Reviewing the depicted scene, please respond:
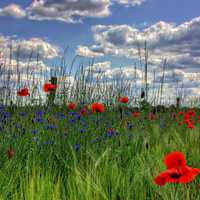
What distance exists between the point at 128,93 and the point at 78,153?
4.09 m

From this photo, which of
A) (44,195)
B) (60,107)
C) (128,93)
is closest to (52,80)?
(60,107)

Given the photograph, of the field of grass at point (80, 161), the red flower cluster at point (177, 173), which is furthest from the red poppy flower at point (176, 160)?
the field of grass at point (80, 161)

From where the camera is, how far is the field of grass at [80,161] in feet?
7.04

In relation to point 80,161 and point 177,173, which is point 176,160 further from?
point 80,161

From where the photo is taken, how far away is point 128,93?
7.49 m

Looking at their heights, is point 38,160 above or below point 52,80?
below

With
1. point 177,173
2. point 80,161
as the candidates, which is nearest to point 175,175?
point 177,173

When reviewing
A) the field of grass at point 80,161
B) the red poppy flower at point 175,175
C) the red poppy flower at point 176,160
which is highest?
the red poppy flower at point 176,160

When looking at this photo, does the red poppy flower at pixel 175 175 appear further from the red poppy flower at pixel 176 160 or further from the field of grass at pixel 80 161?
the field of grass at pixel 80 161

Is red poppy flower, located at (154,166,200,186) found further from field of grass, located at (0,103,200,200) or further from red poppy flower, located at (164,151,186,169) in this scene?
field of grass, located at (0,103,200,200)

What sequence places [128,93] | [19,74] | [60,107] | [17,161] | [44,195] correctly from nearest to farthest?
[44,195]
[17,161]
[19,74]
[60,107]
[128,93]

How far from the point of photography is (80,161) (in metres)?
3.07

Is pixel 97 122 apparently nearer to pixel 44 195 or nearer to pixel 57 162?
pixel 57 162

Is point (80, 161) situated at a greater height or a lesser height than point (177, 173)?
lesser
